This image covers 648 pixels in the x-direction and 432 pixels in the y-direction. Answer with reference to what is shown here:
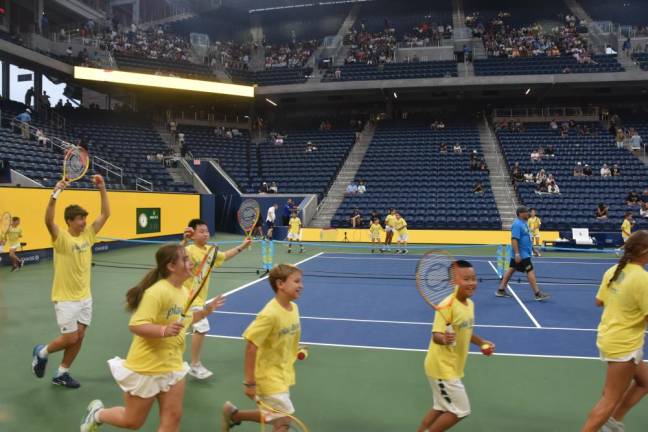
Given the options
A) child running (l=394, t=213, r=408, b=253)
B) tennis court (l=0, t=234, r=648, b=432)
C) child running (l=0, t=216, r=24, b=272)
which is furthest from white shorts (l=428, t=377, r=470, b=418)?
child running (l=394, t=213, r=408, b=253)

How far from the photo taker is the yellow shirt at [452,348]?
13.6ft

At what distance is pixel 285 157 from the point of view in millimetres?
35250

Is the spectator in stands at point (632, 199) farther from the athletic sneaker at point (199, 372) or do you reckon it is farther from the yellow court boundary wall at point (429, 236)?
the athletic sneaker at point (199, 372)

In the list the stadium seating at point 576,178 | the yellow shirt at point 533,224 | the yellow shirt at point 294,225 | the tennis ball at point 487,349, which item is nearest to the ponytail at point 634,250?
the tennis ball at point 487,349

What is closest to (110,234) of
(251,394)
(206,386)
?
(206,386)

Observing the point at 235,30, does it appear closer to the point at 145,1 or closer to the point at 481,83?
the point at 145,1

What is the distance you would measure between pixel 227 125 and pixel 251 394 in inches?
1539

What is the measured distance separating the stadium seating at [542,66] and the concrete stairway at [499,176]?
162 inches

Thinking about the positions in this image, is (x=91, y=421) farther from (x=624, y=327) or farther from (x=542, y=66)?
(x=542, y=66)

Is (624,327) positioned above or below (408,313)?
above

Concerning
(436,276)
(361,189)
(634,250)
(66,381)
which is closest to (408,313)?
(436,276)

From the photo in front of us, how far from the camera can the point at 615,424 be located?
177 inches

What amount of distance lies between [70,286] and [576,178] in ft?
94.9

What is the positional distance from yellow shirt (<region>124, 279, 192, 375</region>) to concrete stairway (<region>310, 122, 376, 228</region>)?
24222 mm
